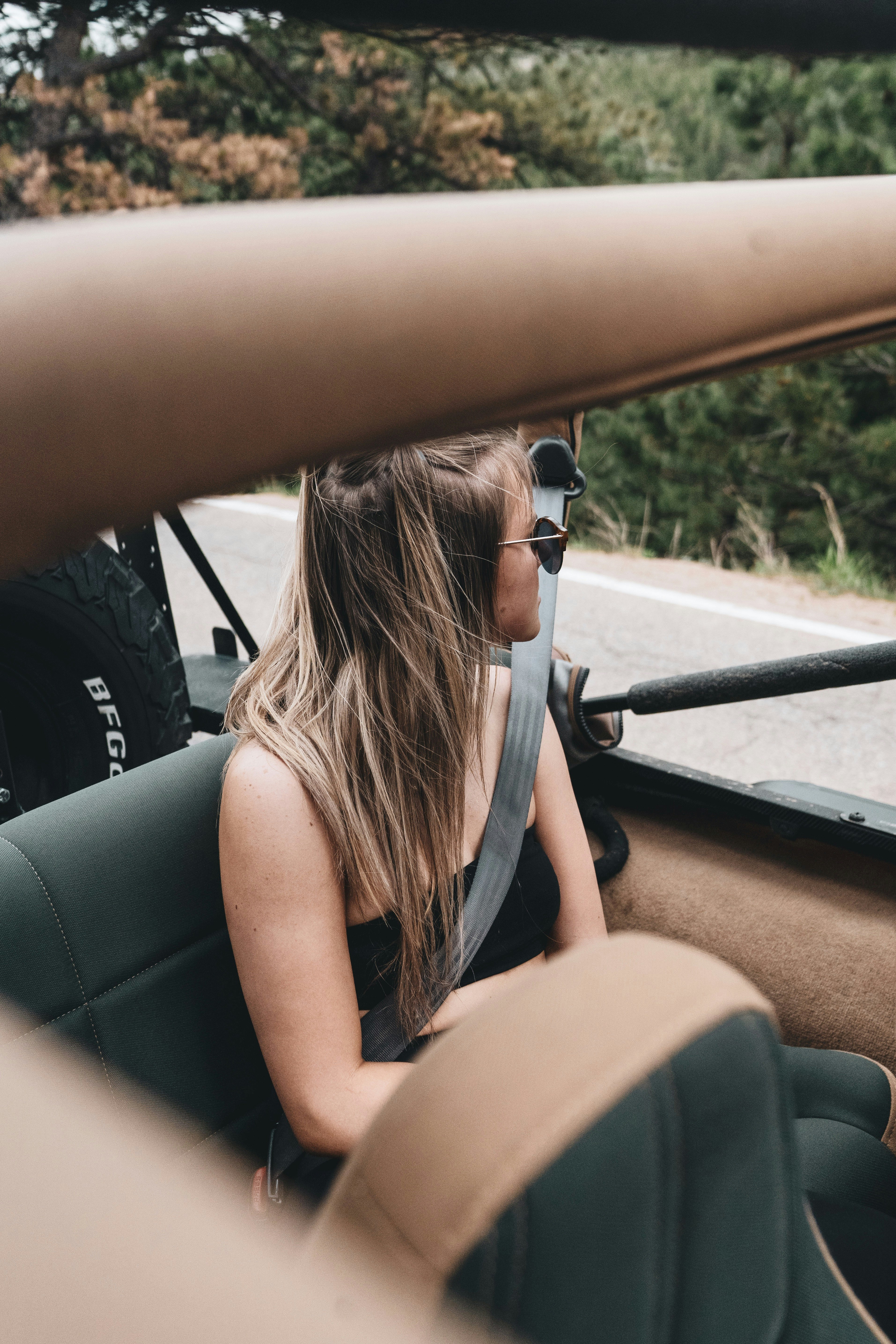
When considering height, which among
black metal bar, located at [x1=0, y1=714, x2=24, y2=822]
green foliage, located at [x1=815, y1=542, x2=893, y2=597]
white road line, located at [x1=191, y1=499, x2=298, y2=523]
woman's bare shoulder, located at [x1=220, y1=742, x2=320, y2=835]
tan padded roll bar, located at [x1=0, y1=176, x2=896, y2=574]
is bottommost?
green foliage, located at [x1=815, y1=542, x2=893, y2=597]

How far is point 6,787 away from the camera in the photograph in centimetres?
185

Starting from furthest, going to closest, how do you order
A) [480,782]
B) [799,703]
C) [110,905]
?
[799,703] < [480,782] < [110,905]

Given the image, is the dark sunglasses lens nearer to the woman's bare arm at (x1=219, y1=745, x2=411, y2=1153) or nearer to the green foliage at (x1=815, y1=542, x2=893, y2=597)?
the woman's bare arm at (x1=219, y1=745, x2=411, y2=1153)

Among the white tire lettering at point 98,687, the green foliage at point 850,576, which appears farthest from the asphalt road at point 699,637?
the white tire lettering at point 98,687

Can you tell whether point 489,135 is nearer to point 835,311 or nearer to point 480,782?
point 480,782

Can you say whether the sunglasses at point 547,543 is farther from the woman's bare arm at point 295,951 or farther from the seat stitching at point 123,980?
the seat stitching at point 123,980

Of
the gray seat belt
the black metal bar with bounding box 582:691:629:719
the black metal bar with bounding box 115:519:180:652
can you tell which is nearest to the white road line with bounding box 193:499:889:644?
the black metal bar with bounding box 115:519:180:652

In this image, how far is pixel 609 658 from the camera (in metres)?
5.00

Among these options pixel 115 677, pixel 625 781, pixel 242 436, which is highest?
pixel 242 436

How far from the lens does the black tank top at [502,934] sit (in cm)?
125

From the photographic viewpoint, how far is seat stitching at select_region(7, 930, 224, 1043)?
3.84 ft

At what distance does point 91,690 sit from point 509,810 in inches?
44.4

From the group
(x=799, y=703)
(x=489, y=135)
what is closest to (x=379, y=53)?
(x=489, y=135)

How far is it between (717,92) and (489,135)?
2.08 meters
